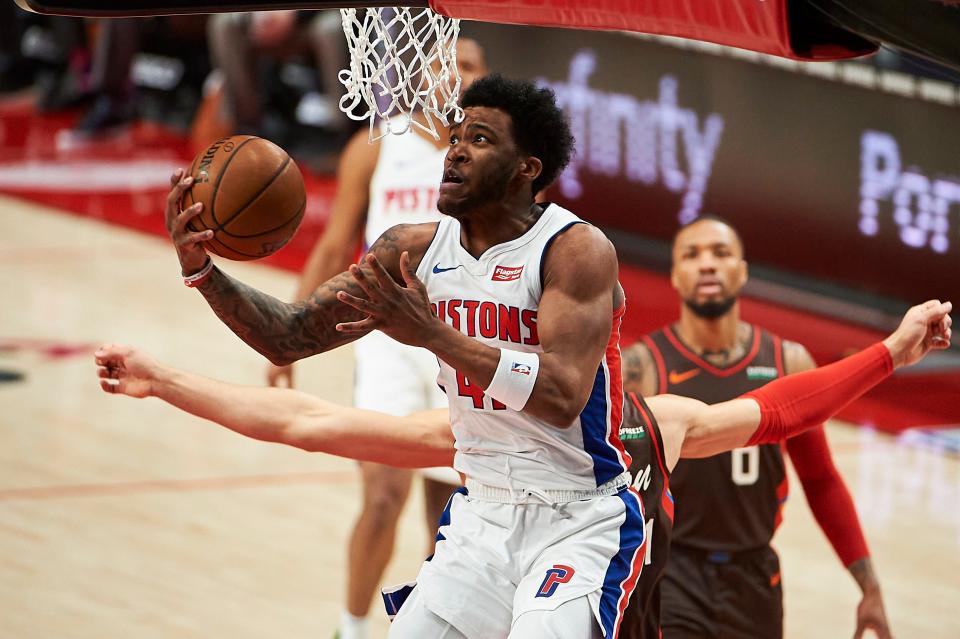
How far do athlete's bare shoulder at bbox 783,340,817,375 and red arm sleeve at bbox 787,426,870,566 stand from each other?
31 cm

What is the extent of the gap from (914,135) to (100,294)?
17.6ft

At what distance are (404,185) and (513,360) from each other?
9.09 ft

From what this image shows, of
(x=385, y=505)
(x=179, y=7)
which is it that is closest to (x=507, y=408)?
(x=179, y=7)

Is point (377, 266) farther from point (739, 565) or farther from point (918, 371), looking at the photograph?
point (918, 371)

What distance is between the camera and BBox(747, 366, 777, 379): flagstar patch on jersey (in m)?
5.42

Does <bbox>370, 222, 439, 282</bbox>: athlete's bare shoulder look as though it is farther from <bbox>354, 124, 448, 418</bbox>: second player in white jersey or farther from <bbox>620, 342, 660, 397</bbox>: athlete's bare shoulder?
<bbox>354, 124, 448, 418</bbox>: second player in white jersey

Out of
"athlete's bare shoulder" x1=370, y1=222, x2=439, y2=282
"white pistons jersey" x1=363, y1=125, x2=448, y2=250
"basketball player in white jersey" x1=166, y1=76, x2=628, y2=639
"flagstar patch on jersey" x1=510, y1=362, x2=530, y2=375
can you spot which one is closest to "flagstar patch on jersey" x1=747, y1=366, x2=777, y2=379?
"white pistons jersey" x1=363, y1=125, x2=448, y2=250

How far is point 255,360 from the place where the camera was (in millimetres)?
9758

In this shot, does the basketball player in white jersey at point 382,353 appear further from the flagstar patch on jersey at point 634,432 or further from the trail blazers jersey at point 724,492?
the flagstar patch on jersey at point 634,432

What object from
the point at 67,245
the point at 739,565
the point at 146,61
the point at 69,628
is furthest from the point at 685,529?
the point at 146,61

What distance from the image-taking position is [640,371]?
5.39 m

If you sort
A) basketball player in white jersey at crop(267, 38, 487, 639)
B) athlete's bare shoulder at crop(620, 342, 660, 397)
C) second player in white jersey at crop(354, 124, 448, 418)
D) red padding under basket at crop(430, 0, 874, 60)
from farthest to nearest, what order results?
1. second player in white jersey at crop(354, 124, 448, 418)
2. basketball player in white jersey at crop(267, 38, 487, 639)
3. athlete's bare shoulder at crop(620, 342, 660, 397)
4. red padding under basket at crop(430, 0, 874, 60)

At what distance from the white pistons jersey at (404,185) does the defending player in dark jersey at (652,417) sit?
1.72m

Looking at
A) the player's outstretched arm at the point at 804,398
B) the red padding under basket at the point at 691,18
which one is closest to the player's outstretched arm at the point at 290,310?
the red padding under basket at the point at 691,18
